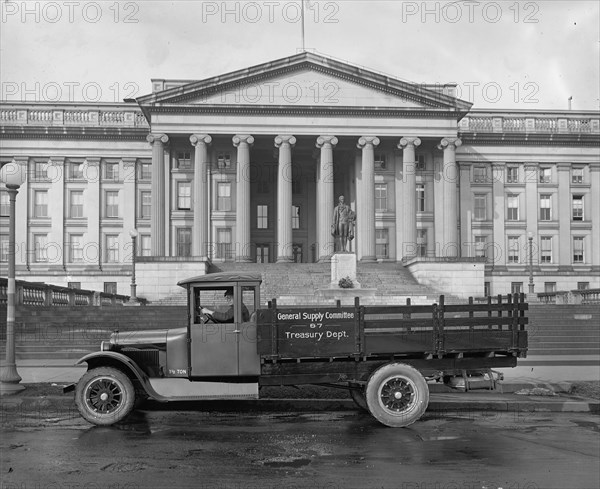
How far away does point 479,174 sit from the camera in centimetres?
6944

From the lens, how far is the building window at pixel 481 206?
228 ft

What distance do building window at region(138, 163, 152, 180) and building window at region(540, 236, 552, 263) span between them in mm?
35896

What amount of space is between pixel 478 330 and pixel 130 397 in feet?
18.8

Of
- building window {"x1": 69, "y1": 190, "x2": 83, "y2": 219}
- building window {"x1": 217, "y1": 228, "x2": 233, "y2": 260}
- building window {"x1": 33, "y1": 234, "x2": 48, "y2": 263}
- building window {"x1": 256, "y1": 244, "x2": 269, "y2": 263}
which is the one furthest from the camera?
building window {"x1": 256, "y1": 244, "x2": 269, "y2": 263}

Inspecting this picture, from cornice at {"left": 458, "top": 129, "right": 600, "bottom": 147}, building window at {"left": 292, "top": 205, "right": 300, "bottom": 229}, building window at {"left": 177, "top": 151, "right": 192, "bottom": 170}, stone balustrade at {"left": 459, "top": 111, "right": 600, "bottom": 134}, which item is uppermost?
stone balustrade at {"left": 459, "top": 111, "right": 600, "bottom": 134}

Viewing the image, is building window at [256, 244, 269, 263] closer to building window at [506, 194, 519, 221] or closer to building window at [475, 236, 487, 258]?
building window at [475, 236, 487, 258]

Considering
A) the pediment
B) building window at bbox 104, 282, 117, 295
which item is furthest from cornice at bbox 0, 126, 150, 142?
building window at bbox 104, 282, 117, 295

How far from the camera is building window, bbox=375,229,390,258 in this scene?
65500 mm

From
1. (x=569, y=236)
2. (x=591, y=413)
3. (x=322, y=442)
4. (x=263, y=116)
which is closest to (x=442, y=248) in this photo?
(x=569, y=236)

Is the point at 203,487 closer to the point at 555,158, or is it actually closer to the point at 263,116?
the point at 263,116

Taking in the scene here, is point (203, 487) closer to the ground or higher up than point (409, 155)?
closer to the ground

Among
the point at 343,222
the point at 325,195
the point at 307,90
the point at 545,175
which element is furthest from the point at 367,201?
the point at 545,175

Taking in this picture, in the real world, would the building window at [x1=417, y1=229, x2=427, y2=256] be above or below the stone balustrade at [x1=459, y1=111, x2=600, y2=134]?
below

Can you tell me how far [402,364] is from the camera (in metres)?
12.3
